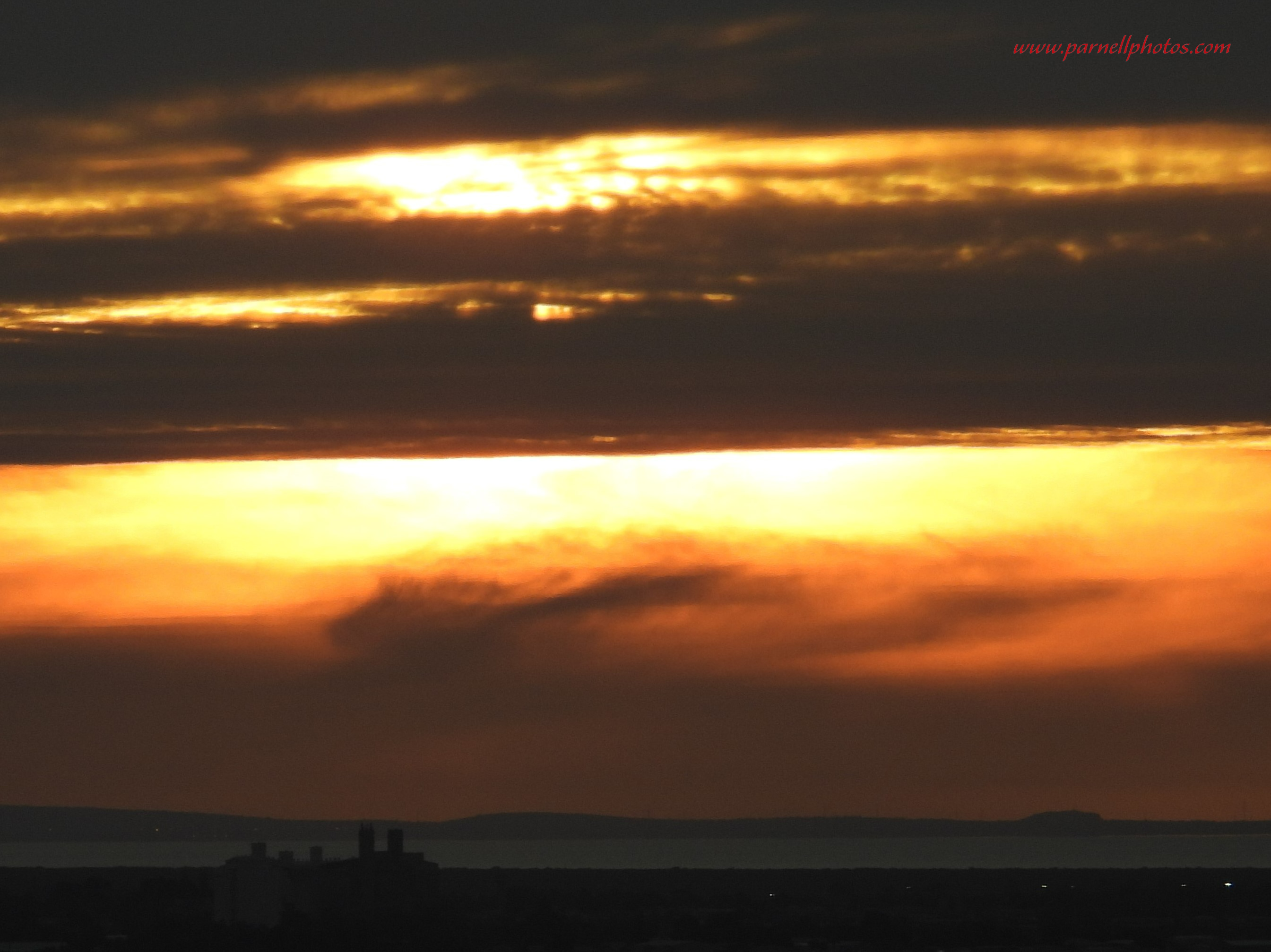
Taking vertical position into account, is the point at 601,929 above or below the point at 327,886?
below

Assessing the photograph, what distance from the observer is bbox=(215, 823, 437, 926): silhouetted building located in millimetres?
146875

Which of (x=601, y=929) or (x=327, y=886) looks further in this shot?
(x=601, y=929)

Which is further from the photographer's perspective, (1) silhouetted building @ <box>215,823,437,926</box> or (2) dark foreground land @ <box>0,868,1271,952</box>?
(1) silhouetted building @ <box>215,823,437,926</box>

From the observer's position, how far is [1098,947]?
137 m

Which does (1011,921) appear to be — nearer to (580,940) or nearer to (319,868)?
(580,940)

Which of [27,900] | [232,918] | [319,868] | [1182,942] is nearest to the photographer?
[1182,942]

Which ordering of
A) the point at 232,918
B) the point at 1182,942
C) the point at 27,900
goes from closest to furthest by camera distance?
1. the point at 1182,942
2. the point at 232,918
3. the point at 27,900

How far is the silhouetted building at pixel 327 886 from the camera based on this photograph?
482 feet

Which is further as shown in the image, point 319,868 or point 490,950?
point 319,868

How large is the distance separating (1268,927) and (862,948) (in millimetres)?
42848

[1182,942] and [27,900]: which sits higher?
[27,900]

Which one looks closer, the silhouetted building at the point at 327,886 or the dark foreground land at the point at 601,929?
the dark foreground land at the point at 601,929

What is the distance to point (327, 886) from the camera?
160000 mm

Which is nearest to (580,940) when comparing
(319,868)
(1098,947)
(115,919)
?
(319,868)
